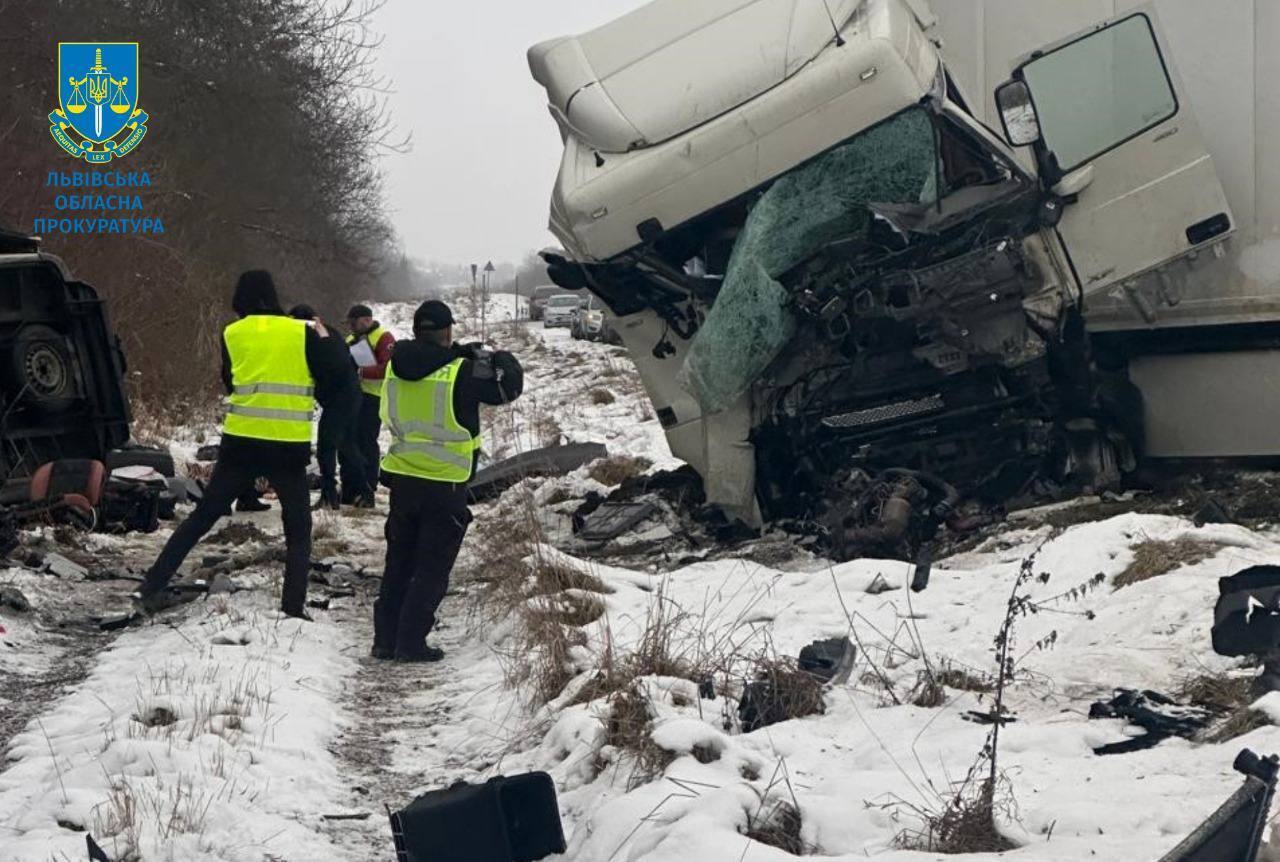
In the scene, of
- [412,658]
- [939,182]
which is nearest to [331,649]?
[412,658]

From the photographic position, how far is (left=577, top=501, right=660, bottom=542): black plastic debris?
8.68m

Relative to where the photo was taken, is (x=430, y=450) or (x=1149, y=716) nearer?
(x=1149, y=716)

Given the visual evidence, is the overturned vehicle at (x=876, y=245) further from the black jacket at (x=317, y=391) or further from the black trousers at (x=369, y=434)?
the black trousers at (x=369, y=434)

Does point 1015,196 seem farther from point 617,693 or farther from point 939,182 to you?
point 617,693

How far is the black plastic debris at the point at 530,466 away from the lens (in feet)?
34.3

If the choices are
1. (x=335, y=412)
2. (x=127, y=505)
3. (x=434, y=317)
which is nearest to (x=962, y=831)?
(x=434, y=317)

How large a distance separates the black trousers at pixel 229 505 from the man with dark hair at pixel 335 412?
1.49 ft

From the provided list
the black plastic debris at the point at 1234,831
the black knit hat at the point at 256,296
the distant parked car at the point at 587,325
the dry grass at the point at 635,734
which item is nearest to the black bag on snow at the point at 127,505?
the black knit hat at the point at 256,296

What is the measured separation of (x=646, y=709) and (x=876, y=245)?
3474 mm

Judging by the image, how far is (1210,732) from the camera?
3.87 m

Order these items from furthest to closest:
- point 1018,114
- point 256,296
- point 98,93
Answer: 1. point 98,93
2. point 1018,114
3. point 256,296

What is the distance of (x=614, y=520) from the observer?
8766 millimetres

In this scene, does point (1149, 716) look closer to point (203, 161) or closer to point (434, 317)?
point (434, 317)

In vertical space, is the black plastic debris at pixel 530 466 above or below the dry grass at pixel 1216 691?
above
